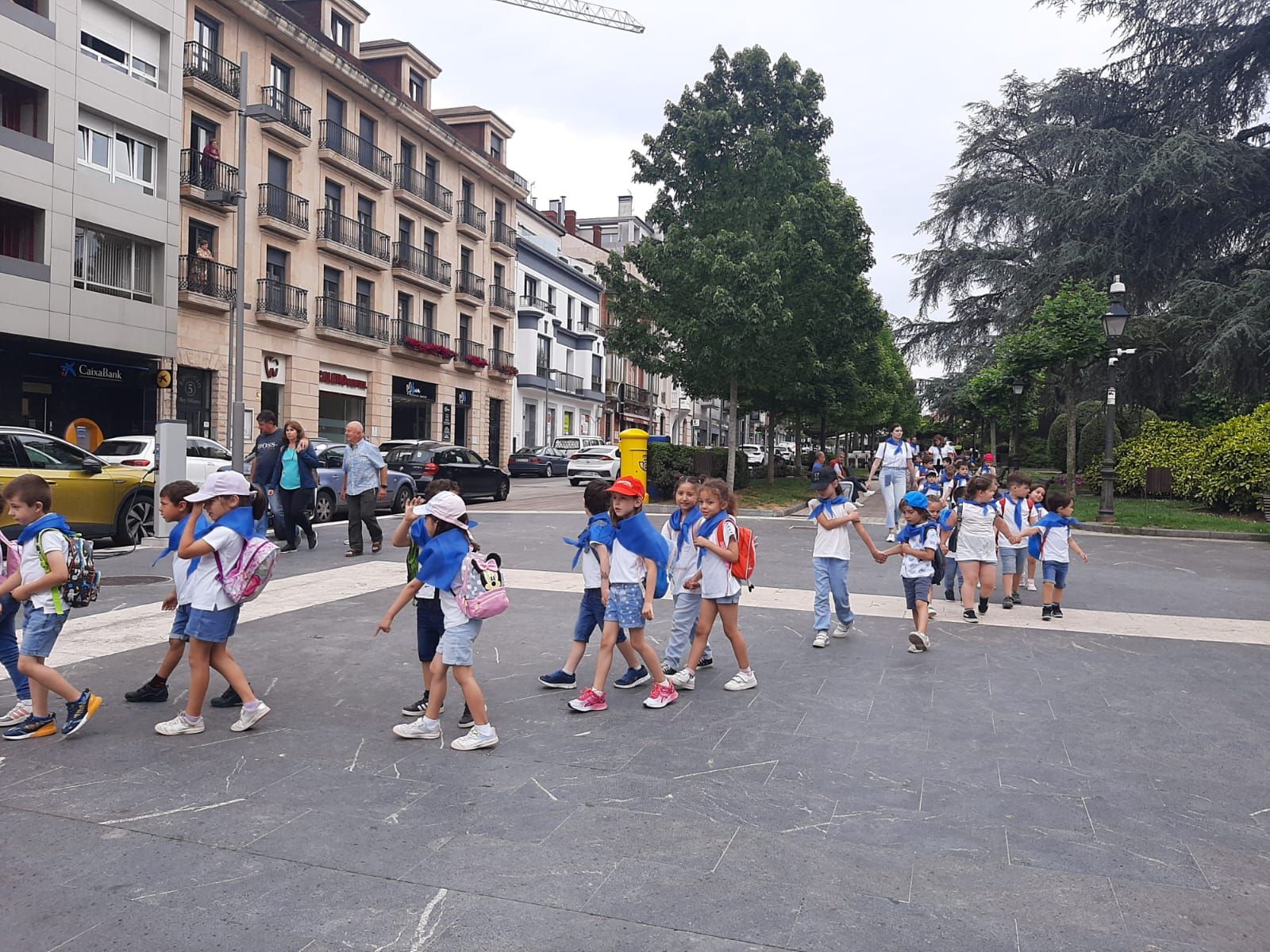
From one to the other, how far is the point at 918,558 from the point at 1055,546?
211cm

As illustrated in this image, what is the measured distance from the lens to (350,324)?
31000mm

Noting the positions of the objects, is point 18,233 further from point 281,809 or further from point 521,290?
point 521,290

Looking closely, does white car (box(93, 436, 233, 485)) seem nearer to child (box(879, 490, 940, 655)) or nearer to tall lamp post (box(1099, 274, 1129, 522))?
child (box(879, 490, 940, 655))

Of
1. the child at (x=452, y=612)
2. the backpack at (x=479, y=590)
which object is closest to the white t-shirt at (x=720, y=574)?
the backpack at (x=479, y=590)

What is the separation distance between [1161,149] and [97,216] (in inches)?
993

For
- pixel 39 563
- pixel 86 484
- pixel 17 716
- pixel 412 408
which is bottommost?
pixel 17 716

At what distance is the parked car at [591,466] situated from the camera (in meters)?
28.7

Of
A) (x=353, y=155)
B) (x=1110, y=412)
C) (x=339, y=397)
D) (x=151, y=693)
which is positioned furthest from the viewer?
(x=339, y=397)

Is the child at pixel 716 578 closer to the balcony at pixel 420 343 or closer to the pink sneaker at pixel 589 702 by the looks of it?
the pink sneaker at pixel 589 702

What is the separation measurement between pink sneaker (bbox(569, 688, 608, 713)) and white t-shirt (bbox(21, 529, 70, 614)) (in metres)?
2.71

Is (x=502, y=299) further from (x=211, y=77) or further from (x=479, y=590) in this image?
(x=479, y=590)

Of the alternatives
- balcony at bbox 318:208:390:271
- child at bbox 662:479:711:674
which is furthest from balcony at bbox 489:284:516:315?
child at bbox 662:479:711:674

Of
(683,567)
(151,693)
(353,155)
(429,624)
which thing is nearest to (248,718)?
(151,693)

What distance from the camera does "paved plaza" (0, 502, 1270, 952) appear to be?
2949 millimetres
